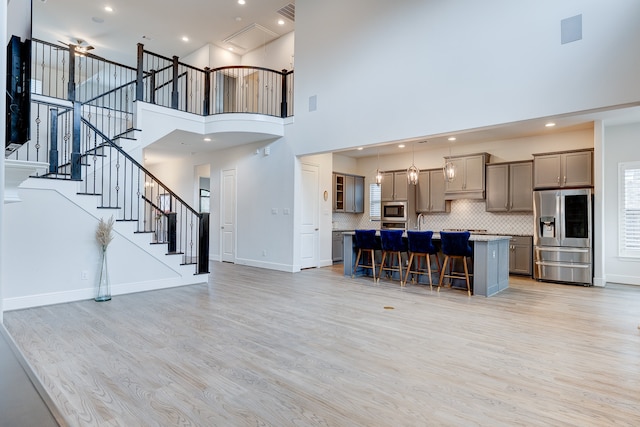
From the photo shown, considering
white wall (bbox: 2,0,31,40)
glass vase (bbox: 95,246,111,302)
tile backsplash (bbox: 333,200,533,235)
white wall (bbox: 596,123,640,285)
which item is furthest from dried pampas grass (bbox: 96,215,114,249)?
white wall (bbox: 596,123,640,285)

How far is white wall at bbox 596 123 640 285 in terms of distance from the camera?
6582 mm

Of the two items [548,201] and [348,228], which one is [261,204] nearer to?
[348,228]

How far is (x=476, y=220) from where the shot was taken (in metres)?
8.39

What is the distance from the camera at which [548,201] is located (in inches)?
269

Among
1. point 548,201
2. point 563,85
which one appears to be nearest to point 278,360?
point 563,85

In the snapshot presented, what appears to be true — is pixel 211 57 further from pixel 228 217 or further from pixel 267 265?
pixel 267 265

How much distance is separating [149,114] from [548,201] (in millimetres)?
7968

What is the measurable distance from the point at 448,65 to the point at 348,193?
478 centimetres

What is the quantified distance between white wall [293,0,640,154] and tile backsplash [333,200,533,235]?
352cm

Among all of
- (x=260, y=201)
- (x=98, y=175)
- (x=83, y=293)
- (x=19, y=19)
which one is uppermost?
(x=19, y=19)

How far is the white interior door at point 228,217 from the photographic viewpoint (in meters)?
9.00

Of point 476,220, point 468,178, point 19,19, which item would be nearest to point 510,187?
point 468,178

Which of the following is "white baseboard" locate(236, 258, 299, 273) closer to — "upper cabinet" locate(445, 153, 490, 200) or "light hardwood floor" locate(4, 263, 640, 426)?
"light hardwood floor" locate(4, 263, 640, 426)

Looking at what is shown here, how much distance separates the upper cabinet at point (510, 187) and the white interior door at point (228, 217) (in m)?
6.18
